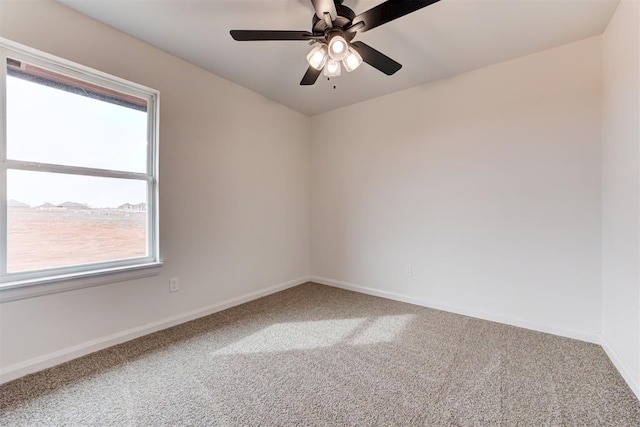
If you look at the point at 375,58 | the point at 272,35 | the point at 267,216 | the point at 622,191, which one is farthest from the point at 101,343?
the point at 622,191

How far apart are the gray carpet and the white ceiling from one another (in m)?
2.44

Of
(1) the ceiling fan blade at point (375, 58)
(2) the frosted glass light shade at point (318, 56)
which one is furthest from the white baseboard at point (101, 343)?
(1) the ceiling fan blade at point (375, 58)

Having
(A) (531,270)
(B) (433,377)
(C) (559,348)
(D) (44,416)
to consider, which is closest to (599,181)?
(A) (531,270)

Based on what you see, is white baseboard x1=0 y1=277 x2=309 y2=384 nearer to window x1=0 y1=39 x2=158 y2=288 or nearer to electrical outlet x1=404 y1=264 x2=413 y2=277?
window x1=0 y1=39 x2=158 y2=288

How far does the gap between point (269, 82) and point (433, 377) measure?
304 cm

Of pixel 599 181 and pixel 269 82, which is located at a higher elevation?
pixel 269 82

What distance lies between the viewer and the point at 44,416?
1.40 metres

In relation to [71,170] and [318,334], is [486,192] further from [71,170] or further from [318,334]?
[71,170]

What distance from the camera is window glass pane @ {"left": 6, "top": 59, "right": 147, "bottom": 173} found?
177cm

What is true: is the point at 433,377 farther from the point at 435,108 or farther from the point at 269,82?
the point at 269,82

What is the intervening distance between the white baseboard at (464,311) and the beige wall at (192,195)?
0.63m

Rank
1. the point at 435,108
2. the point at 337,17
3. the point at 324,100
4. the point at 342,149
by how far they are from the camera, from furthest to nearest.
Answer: the point at 342,149 → the point at 324,100 → the point at 435,108 → the point at 337,17

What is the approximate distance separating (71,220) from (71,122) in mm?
720

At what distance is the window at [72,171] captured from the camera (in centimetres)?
175
